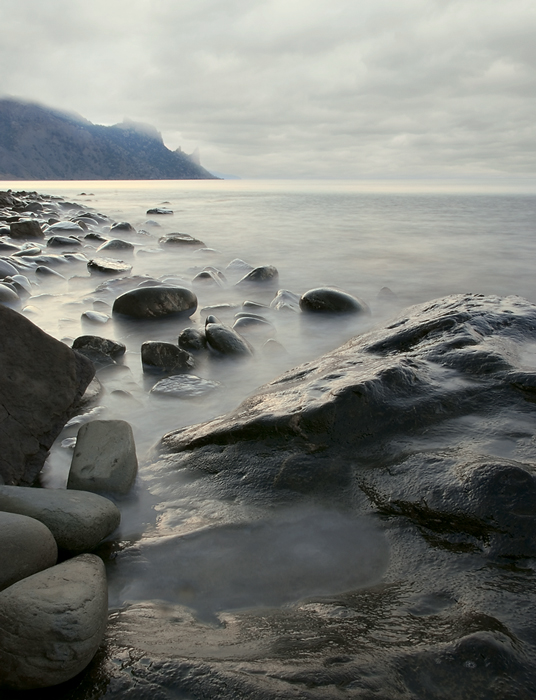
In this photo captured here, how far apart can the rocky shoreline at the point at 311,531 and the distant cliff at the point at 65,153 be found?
14709cm

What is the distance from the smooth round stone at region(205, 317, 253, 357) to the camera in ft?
12.8

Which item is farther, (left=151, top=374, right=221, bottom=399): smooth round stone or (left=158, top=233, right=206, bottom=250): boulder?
(left=158, top=233, right=206, bottom=250): boulder

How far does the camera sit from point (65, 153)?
14562 centimetres

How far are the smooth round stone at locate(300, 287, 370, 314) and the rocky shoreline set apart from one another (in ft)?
7.90

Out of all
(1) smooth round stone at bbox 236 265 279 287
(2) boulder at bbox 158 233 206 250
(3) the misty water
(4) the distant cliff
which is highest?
(4) the distant cliff

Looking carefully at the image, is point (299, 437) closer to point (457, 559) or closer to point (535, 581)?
point (457, 559)

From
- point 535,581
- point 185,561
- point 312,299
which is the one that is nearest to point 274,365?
point 312,299

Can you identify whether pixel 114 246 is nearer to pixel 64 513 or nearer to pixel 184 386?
pixel 184 386

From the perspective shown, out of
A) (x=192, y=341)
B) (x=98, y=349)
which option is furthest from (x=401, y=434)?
(x=98, y=349)

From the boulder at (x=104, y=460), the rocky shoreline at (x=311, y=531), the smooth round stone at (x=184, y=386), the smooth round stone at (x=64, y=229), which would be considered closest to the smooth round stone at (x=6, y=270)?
the smooth round stone at (x=184, y=386)

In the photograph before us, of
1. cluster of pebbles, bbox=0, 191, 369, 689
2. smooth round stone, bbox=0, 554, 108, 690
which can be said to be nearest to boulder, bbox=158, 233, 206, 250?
cluster of pebbles, bbox=0, 191, 369, 689

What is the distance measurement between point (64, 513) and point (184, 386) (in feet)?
5.62

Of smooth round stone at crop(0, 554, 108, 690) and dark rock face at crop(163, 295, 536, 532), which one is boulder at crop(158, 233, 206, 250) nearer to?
dark rock face at crop(163, 295, 536, 532)

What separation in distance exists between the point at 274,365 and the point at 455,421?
6.48ft
